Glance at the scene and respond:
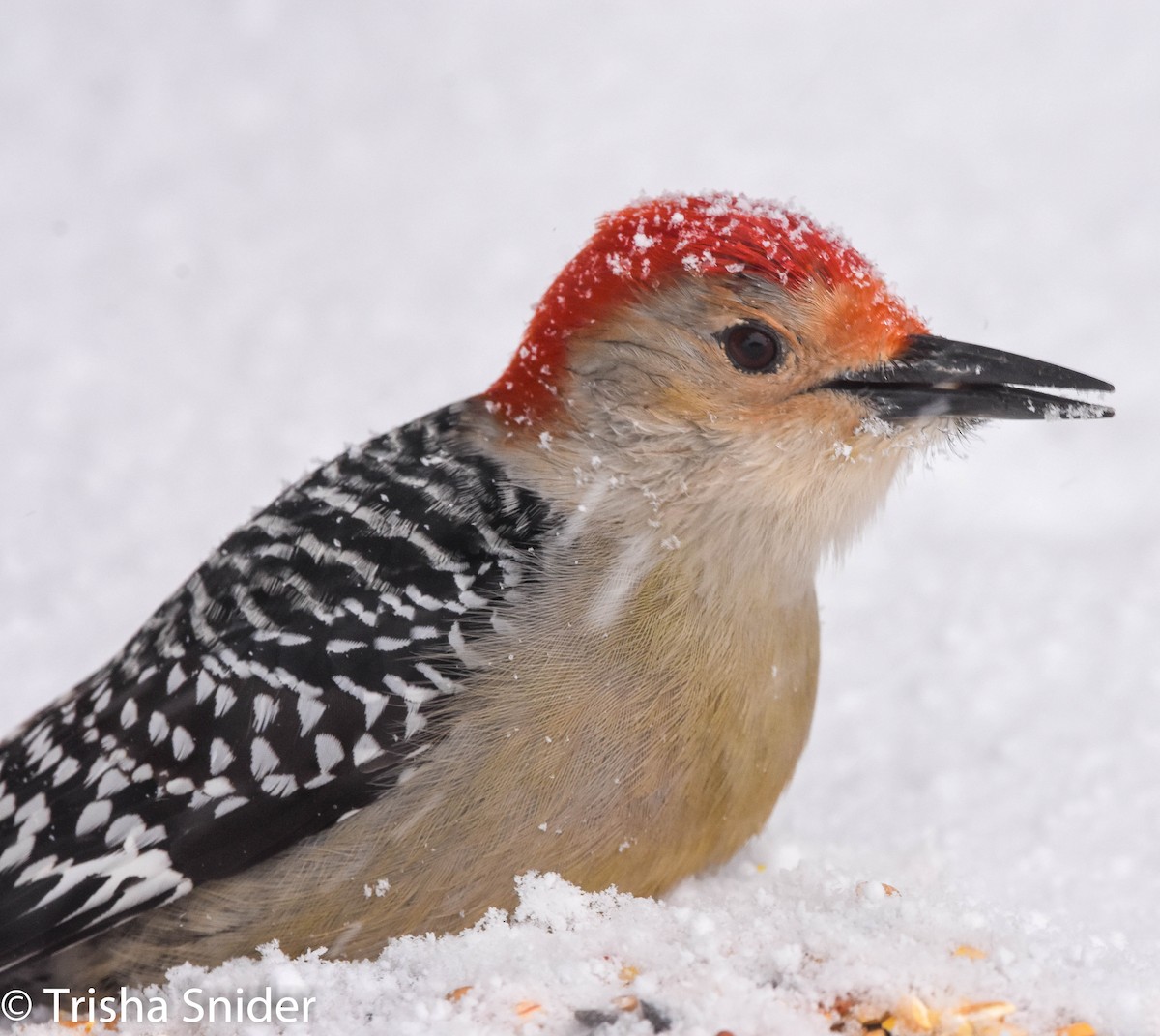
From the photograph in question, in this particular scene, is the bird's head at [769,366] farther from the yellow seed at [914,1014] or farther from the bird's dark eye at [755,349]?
the yellow seed at [914,1014]

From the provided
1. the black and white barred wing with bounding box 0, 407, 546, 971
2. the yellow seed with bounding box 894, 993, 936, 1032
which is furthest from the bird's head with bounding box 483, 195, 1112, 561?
the yellow seed with bounding box 894, 993, 936, 1032

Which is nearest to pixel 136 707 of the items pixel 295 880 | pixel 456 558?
pixel 295 880

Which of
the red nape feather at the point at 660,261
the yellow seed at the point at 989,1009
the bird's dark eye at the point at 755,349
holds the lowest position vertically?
the yellow seed at the point at 989,1009

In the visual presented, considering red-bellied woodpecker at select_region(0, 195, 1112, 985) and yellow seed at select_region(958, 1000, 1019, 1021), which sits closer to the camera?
yellow seed at select_region(958, 1000, 1019, 1021)

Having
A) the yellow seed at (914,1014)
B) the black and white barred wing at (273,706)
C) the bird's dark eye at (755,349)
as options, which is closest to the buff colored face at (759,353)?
the bird's dark eye at (755,349)

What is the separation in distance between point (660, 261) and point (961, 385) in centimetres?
70

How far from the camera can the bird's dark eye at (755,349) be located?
2.66 m

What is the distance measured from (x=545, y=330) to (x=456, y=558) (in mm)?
574

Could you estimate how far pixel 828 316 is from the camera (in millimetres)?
2666

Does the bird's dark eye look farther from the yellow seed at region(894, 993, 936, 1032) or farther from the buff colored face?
the yellow seed at region(894, 993, 936, 1032)

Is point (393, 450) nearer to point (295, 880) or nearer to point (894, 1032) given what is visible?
point (295, 880)

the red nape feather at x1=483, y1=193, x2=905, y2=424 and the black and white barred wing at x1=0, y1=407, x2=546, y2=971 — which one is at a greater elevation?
the red nape feather at x1=483, y1=193, x2=905, y2=424

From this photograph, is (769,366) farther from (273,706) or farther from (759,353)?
(273,706)

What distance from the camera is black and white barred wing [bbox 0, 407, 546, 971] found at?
2658mm
